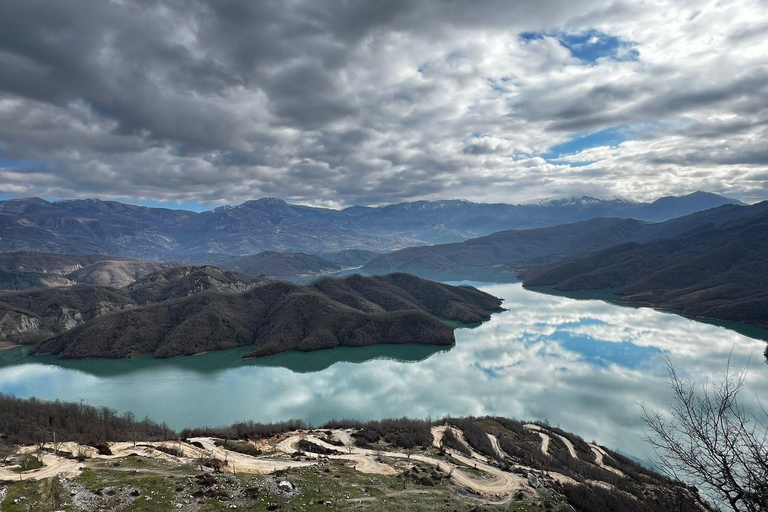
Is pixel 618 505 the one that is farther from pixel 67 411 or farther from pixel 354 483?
pixel 67 411

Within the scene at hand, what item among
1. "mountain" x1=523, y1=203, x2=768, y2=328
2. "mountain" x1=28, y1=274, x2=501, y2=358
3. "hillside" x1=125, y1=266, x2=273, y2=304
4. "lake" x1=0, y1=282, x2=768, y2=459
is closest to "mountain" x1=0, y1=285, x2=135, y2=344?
"hillside" x1=125, y1=266, x2=273, y2=304

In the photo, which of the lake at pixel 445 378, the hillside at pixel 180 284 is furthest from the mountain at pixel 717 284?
the hillside at pixel 180 284

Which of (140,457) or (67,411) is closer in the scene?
(140,457)

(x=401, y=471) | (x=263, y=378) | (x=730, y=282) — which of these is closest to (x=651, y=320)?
(x=730, y=282)

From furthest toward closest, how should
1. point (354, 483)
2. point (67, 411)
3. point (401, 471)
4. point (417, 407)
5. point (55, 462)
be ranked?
point (417, 407)
point (67, 411)
point (401, 471)
point (354, 483)
point (55, 462)

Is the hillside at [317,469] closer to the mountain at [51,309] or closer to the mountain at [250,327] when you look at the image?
the mountain at [250,327]

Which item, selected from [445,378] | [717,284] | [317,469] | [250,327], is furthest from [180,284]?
[717,284]
